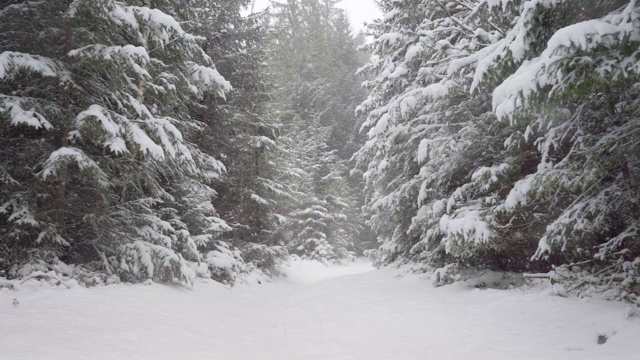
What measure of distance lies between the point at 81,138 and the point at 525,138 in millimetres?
6908

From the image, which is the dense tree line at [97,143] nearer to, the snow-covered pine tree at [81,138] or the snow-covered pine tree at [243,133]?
the snow-covered pine tree at [81,138]

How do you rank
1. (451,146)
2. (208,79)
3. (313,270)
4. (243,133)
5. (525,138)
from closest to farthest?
(525,138), (451,146), (208,79), (243,133), (313,270)

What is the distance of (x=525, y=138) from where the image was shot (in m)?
5.60

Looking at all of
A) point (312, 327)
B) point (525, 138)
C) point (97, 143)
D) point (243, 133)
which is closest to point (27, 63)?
point (97, 143)

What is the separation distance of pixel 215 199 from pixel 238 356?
9279 millimetres

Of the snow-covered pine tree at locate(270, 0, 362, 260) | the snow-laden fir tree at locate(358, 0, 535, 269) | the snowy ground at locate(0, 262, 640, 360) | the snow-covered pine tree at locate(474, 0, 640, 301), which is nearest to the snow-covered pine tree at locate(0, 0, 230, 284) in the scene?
the snowy ground at locate(0, 262, 640, 360)

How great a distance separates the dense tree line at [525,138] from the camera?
399 centimetres

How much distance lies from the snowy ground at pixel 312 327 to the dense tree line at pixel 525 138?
2.69ft

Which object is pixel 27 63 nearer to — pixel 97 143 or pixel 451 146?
pixel 97 143

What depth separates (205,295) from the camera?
8.52 m

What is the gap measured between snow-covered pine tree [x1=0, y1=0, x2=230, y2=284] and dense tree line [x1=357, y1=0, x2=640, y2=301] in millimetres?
5234

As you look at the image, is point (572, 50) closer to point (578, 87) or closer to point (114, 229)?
point (578, 87)

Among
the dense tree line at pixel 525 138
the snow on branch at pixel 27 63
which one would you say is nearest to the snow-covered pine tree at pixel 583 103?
the dense tree line at pixel 525 138

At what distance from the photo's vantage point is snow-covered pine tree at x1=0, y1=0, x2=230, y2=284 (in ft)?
20.7
